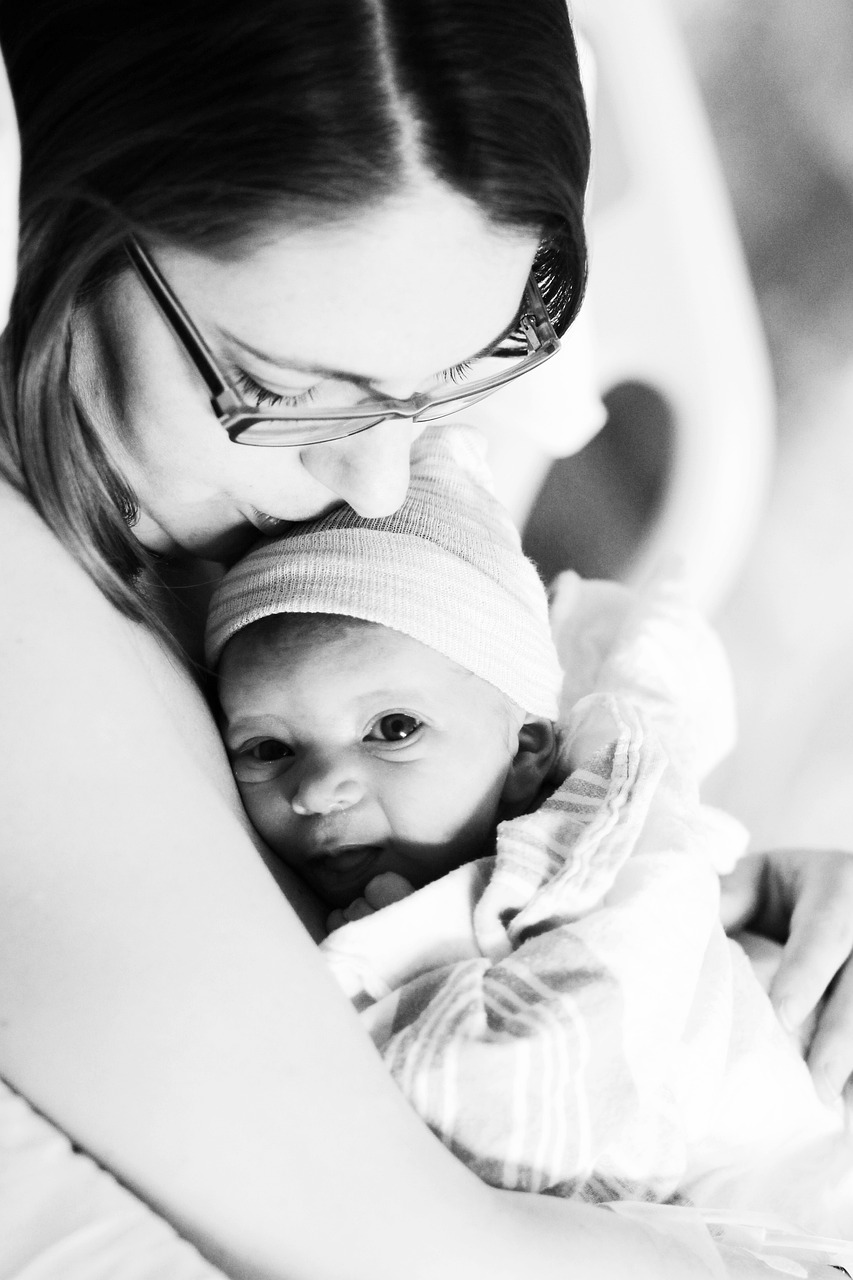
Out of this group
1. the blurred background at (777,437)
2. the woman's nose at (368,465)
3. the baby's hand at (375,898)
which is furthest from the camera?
the blurred background at (777,437)

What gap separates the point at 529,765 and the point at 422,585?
0.25 metres

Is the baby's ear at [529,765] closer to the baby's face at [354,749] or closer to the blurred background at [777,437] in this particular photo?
the baby's face at [354,749]

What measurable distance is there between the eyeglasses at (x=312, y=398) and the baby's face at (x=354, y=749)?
0.81ft

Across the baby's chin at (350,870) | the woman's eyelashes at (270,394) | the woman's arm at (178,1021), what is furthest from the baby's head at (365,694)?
the woman's arm at (178,1021)

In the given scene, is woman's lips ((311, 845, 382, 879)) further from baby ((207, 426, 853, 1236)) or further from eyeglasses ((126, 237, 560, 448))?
eyeglasses ((126, 237, 560, 448))

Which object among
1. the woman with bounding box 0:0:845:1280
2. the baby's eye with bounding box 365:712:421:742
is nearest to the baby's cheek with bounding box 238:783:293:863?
the baby's eye with bounding box 365:712:421:742

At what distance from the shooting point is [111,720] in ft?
2.18

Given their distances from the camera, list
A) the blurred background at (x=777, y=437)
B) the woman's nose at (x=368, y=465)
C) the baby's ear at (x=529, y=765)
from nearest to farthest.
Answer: the woman's nose at (x=368, y=465) < the baby's ear at (x=529, y=765) < the blurred background at (x=777, y=437)

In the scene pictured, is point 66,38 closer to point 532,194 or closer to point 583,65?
point 532,194

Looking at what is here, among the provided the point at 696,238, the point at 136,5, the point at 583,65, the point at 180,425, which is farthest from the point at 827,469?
the point at 136,5

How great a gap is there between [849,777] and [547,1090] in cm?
115

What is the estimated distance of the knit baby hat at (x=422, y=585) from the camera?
107 centimetres

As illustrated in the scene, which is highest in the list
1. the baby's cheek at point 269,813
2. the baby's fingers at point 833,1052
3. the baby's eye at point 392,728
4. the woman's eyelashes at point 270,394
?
the woman's eyelashes at point 270,394

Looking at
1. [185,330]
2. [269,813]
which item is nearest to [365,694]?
[269,813]
